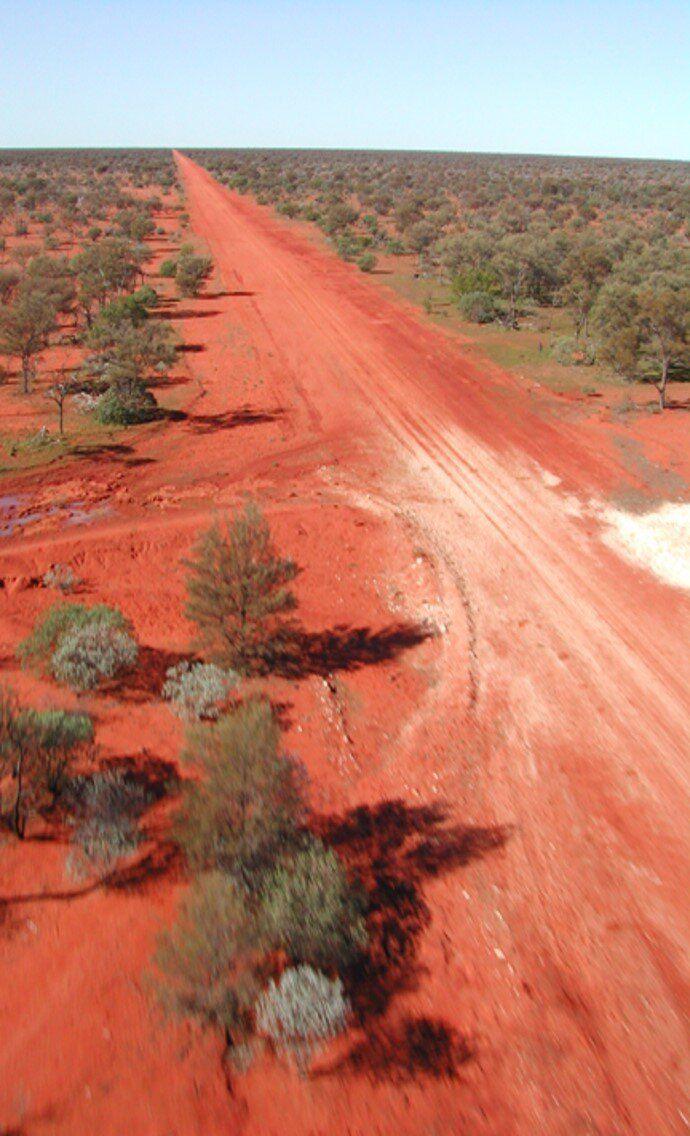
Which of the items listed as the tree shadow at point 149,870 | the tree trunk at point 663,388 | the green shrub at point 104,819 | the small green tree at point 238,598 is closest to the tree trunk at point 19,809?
the green shrub at point 104,819

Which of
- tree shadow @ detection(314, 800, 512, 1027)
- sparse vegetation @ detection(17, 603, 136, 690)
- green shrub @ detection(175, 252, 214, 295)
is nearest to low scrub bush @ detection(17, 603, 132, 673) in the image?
sparse vegetation @ detection(17, 603, 136, 690)

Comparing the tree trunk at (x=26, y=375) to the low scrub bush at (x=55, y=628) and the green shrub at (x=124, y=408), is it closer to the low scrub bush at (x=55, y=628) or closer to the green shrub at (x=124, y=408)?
the green shrub at (x=124, y=408)

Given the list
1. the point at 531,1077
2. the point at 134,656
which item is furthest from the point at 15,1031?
the point at 134,656

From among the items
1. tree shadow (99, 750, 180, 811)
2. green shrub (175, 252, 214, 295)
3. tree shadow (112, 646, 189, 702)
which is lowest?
tree shadow (99, 750, 180, 811)

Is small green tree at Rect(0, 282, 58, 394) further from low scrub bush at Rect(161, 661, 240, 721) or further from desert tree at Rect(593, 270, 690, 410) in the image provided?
desert tree at Rect(593, 270, 690, 410)

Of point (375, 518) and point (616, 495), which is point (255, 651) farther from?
point (616, 495)

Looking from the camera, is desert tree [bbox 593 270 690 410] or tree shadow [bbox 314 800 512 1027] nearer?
tree shadow [bbox 314 800 512 1027]

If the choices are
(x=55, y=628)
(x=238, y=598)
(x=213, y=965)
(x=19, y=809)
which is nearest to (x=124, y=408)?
(x=55, y=628)
